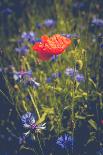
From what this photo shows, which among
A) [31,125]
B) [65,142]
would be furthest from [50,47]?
[65,142]

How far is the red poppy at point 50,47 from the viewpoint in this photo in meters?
1.85

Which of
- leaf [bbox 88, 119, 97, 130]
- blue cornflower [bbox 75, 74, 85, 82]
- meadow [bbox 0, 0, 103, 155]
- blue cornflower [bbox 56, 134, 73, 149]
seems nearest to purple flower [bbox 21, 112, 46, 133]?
meadow [bbox 0, 0, 103, 155]

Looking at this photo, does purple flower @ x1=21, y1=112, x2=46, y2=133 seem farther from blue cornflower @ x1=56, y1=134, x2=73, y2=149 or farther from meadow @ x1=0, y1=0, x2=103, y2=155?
blue cornflower @ x1=56, y1=134, x2=73, y2=149

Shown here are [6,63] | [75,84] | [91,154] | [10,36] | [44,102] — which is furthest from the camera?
[10,36]

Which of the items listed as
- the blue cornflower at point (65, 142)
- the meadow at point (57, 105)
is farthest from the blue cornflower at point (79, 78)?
the blue cornflower at point (65, 142)

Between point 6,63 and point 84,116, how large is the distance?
109 centimetres

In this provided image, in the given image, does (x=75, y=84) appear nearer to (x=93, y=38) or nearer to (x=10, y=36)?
(x=93, y=38)

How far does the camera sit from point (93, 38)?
3152 millimetres

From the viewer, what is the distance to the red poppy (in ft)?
6.07

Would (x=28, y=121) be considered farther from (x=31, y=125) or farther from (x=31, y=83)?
(x=31, y=83)

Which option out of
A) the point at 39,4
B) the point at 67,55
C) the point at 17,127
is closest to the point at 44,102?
the point at 17,127

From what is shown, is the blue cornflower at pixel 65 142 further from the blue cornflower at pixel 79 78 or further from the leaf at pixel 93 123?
the blue cornflower at pixel 79 78

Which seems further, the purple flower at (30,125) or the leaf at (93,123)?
the leaf at (93,123)

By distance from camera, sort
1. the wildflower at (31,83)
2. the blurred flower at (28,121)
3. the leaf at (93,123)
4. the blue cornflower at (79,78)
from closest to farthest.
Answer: the blurred flower at (28,121), the leaf at (93,123), the wildflower at (31,83), the blue cornflower at (79,78)
